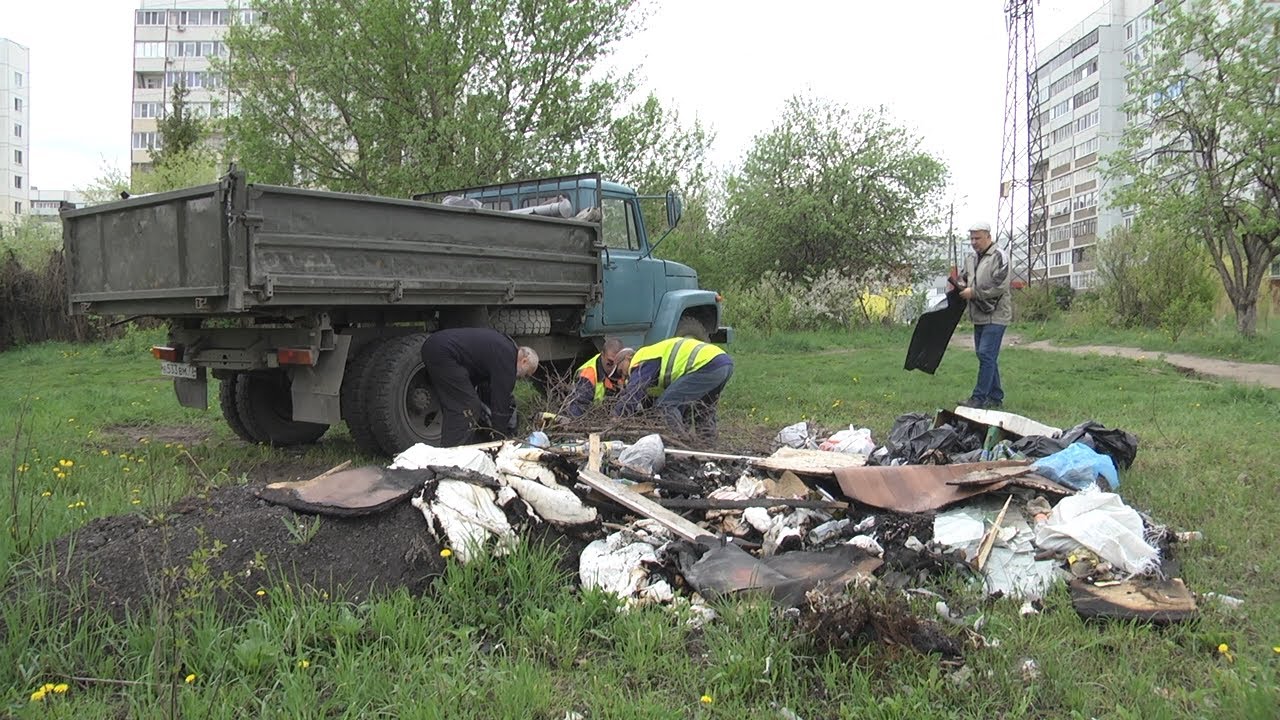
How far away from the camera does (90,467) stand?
233 inches

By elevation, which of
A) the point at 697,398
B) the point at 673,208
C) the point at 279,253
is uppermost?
the point at 673,208

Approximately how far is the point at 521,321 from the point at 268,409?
7.09ft

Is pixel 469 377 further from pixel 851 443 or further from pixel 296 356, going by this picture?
pixel 851 443

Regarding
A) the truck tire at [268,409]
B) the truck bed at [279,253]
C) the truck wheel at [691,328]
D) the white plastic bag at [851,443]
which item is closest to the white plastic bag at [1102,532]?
the white plastic bag at [851,443]

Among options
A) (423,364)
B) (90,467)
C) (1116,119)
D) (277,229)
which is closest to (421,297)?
(423,364)

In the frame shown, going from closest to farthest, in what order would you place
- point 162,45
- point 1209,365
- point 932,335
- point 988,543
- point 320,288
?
point 988,543, point 320,288, point 932,335, point 1209,365, point 162,45

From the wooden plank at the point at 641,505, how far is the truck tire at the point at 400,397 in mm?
2220

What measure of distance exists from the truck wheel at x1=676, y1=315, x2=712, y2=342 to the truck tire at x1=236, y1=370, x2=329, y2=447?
4.07 m

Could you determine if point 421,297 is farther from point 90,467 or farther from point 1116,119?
point 1116,119

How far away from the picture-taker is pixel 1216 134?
15945 millimetres

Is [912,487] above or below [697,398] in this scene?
below

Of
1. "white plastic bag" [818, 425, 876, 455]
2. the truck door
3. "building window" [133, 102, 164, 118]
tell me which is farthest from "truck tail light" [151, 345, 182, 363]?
"building window" [133, 102, 164, 118]

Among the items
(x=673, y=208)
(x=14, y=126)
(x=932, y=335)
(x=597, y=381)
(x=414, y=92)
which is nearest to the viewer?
(x=597, y=381)

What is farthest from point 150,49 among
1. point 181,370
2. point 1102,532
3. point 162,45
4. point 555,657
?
point 1102,532
